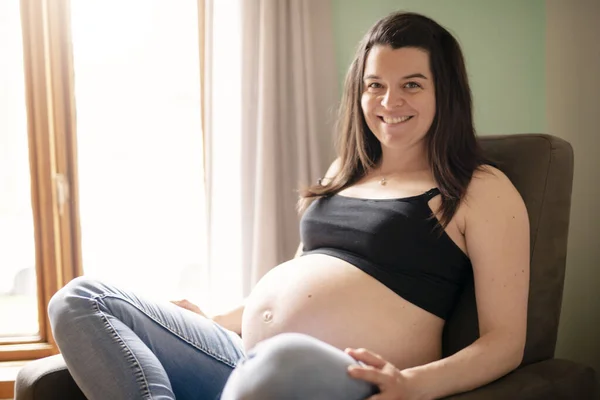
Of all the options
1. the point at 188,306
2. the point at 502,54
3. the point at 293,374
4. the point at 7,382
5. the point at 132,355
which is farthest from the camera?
the point at 7,382

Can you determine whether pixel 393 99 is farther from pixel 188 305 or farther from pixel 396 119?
pixel 188 305

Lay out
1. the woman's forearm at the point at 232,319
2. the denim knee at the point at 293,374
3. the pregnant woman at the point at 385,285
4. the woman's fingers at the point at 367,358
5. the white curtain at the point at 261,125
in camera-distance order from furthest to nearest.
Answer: the white curtain at the point at 261,125
the woman's forearm at the point at 232,319
the pregnant woman at the point at 385,285
the woman's fingers at the point at 367,358
the denim knee at the point at 293,374

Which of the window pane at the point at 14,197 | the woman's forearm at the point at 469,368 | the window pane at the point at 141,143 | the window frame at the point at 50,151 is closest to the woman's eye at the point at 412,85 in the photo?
the woman's forearm at the point at 469,368

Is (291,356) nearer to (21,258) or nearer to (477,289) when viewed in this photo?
(477,289)

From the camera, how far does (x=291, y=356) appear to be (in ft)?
3.16

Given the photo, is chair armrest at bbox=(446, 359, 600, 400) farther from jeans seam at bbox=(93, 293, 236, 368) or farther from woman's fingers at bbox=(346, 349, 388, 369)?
jeans seam at bbox=(93, 293, 236, 368)

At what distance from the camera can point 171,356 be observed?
134 cm

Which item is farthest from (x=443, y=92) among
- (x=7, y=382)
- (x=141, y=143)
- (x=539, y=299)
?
(x=7, y=382)

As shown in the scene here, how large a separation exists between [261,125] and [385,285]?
39.1 inches

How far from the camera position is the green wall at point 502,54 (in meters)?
2.00

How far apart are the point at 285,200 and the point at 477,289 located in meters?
1.07

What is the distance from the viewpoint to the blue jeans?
961mm

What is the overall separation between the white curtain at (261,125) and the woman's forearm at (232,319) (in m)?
0.59

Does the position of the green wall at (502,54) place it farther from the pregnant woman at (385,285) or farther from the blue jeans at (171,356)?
the blue jeans at (171,356)
